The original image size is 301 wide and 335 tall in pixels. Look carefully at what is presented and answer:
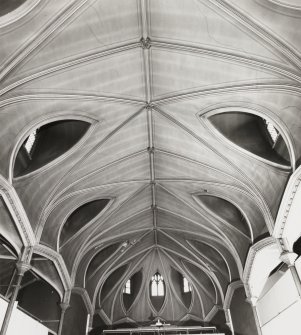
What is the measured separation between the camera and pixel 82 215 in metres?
16.7

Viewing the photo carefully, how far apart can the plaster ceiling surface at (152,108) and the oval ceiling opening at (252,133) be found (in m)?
0.47

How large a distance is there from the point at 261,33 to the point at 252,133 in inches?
195

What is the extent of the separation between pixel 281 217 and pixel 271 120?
374 centimetres

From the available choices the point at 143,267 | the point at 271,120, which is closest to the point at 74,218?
the point at 143,267

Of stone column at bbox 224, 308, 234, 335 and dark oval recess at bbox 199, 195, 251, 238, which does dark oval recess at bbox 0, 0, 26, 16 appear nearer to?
dark oval recess at bbox 199, 195, 251, 238

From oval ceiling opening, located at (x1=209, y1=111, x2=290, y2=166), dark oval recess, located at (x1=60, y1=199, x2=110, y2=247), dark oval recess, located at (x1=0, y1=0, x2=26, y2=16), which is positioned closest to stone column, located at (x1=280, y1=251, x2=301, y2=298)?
oval ceiling opening, located at (x1=209, y1=111, x2=290, y2=166)

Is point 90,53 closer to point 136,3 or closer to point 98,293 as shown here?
point 136,3

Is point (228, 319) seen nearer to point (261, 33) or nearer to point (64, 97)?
point (64, 97)

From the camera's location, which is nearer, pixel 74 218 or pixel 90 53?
pixel 90 53

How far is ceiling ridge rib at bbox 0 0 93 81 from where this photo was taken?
875 cm

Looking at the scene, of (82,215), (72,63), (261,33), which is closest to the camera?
(261,33)

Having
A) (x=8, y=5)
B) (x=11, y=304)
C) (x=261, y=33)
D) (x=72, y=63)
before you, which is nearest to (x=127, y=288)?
(x=11, y=304)

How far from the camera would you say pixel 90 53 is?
1006cm

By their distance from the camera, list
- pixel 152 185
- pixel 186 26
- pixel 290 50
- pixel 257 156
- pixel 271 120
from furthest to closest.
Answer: pixel 152 185 < pixel 257 156 < pixel 271 120 < pixel 186 26 < pixel 290 50
